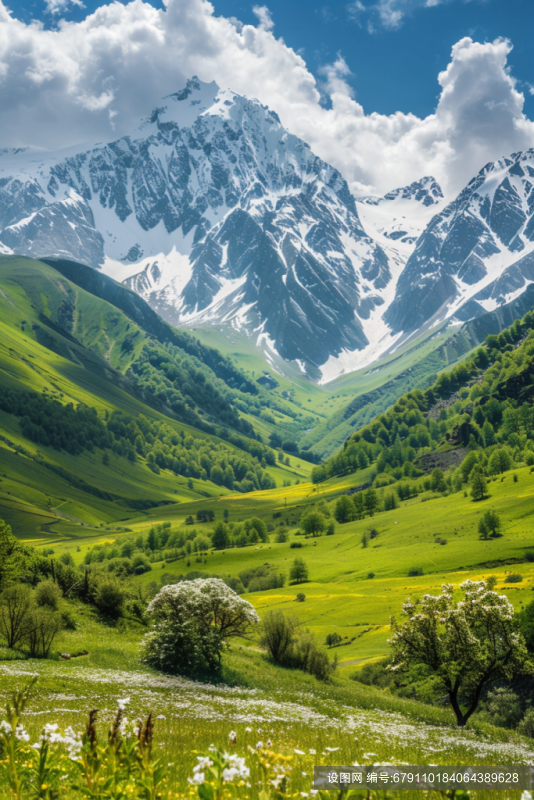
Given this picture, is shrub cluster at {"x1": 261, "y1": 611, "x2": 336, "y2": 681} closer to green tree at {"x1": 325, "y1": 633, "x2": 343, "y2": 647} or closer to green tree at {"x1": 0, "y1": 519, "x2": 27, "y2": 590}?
green tree at {"x1": 0, "y1": 519, "x2": 27, "y2": 590}

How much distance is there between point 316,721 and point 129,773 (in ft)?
81.5

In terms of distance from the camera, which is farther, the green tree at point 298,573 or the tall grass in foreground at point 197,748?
the green tree at point 298,573

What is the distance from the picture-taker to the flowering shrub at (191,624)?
5031cm

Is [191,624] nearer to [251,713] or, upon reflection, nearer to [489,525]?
[251,713]

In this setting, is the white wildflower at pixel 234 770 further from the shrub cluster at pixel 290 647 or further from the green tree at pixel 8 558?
the green tree at pixel 8 558

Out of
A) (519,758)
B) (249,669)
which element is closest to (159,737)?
(519,758)

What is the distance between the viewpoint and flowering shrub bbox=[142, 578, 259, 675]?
165 feet

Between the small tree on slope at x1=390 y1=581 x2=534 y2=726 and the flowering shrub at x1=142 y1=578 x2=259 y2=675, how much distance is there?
60.4ft

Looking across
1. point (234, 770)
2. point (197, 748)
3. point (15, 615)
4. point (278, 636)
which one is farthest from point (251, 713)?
point (278, 636)

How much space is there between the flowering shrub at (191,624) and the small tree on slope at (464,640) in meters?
18.4

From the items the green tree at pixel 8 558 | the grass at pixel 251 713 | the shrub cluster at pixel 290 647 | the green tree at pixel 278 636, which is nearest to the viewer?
the grass at pixel 251 713

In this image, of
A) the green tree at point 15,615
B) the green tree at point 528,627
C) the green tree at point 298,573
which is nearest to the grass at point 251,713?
the green tree at point 15,615

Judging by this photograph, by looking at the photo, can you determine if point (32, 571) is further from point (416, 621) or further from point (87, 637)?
point (416, 621)

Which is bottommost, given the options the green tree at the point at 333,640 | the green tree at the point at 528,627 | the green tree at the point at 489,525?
the green tree at the point at 333,640
